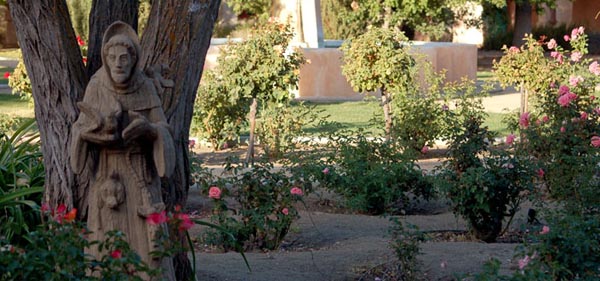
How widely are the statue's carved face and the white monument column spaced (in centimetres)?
1634

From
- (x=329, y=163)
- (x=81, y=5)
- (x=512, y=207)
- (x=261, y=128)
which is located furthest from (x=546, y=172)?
(x=81, y=5)

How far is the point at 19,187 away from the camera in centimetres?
694

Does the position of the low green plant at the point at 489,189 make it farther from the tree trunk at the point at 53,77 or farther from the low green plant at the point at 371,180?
the tree trunk at the point at 53,77

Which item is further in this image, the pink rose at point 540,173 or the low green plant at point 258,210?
the pink rose at point 540,173

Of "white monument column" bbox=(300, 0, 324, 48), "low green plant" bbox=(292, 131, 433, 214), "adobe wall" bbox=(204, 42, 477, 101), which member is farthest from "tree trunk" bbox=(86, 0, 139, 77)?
"white monument column" bbox=(300, 0, 324, 48)

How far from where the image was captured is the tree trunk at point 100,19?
536 cm

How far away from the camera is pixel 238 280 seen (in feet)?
19.6

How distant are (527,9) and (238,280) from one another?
28.6 meters

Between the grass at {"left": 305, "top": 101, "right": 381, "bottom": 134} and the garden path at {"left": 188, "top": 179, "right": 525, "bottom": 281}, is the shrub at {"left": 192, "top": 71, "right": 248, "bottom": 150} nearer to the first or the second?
the grass at {"left": 305, "top": 101, "right": 381, "bottom": 134}

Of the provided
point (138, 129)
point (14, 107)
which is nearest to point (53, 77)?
point (138, 129)

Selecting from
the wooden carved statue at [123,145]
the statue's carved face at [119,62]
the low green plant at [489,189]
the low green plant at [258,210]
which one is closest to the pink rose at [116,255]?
the wooden carved statue at [123,145]

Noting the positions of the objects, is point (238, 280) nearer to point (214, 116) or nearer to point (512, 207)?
point (512, 207)

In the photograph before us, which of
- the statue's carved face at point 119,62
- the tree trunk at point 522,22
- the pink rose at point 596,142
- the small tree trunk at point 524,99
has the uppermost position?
the statue's carved face at point 119,62

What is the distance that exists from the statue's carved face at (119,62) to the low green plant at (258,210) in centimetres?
284
